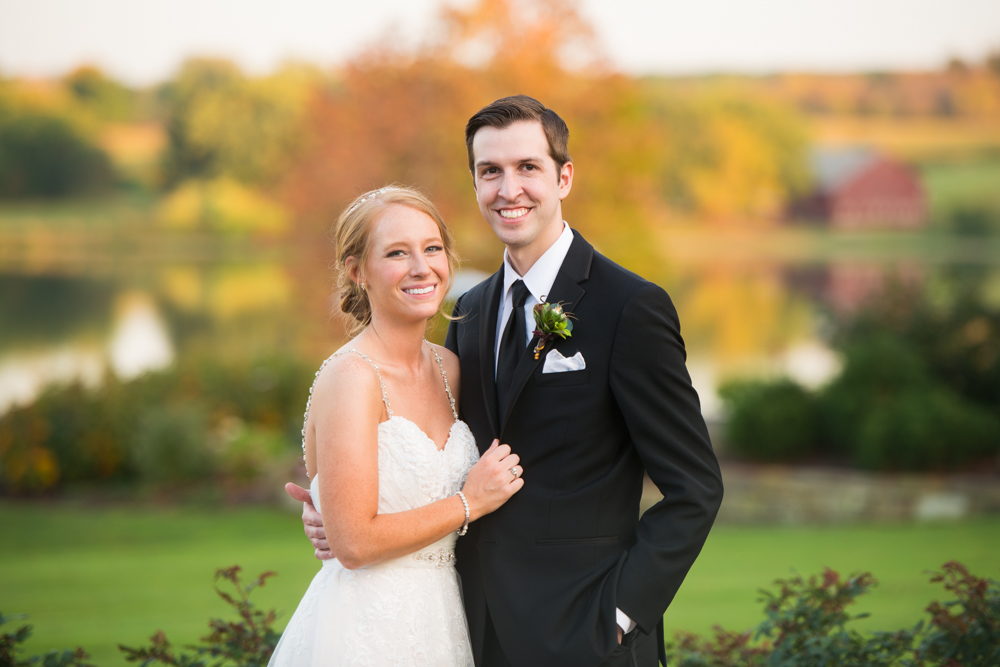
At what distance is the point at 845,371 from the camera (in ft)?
34.6

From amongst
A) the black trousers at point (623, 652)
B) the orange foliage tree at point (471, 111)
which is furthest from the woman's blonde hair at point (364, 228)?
the orange foliage tree at point (471, 111)

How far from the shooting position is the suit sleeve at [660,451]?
250cm

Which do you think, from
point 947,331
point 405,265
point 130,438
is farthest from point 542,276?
point 130,438

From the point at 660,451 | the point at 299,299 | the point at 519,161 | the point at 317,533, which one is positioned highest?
the point at 299,299

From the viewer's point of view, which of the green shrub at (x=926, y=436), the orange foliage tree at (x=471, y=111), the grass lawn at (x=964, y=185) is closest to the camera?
the green shrub at (x=926, y=436)

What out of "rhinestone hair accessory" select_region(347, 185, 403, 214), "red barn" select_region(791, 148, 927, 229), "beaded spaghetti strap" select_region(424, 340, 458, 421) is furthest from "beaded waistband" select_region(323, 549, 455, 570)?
"red barn" select_region(791, 148, 927, 229)

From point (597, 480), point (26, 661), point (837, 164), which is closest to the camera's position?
point (597, 480)

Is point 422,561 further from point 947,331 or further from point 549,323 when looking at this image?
point 947,331

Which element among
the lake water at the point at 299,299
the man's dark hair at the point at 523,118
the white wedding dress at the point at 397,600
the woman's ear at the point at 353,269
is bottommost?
the white wedding dress at the point at 397,600

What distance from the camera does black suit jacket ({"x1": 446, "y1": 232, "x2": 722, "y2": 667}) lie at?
2512mm

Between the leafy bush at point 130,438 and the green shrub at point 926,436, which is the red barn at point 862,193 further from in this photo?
the leafy bush at point 130,438

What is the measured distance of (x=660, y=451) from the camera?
2.52 m

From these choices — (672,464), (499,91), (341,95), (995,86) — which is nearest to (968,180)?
(995,86)

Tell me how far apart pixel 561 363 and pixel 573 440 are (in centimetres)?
24
